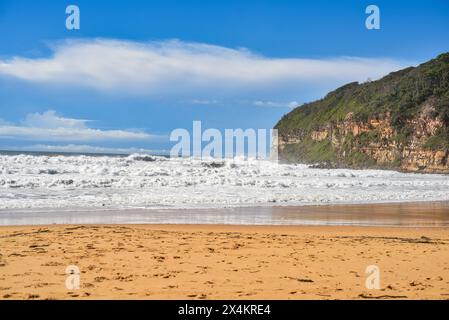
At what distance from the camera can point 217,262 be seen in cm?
826

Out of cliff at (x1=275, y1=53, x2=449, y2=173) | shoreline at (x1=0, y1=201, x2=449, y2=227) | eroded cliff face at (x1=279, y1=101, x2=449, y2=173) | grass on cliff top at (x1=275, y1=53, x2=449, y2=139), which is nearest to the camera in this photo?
shoreline at (x1=0, y1=201, x2=449, y2=227)

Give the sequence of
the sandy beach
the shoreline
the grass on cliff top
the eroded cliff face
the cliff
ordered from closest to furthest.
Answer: the sandy beach
the shoreline
the eroded cliff face
the cliff
the grass on cliff top

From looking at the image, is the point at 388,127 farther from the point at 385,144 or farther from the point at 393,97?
the point at 393,97

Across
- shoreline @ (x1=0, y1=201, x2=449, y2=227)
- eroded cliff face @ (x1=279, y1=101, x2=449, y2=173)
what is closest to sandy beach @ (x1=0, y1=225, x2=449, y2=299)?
shoreline @ (x1=0, y1=201, x2=449, y2=227)

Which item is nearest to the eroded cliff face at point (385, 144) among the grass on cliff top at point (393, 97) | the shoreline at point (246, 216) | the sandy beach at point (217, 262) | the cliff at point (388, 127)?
the cliff at point (388, 127)

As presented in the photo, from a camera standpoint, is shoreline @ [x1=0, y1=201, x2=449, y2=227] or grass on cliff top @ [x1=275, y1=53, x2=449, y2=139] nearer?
shoreline @ [x1=0, y1=201, x2=449, y2=227]

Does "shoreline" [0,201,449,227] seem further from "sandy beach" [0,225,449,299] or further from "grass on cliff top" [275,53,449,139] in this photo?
"grass on cliff top" [275,53,449,139]

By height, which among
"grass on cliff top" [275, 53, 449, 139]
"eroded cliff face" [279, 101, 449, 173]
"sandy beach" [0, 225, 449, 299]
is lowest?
"sandy beach" [0, 225, 449, 299]

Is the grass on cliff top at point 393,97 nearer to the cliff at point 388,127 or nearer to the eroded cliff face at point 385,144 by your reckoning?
the cliff at point 388,127

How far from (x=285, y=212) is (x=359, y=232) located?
4312 mm

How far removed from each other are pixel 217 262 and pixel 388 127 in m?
62.3

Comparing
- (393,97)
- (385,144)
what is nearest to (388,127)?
(385,144)

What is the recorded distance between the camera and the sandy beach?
6.43 m
